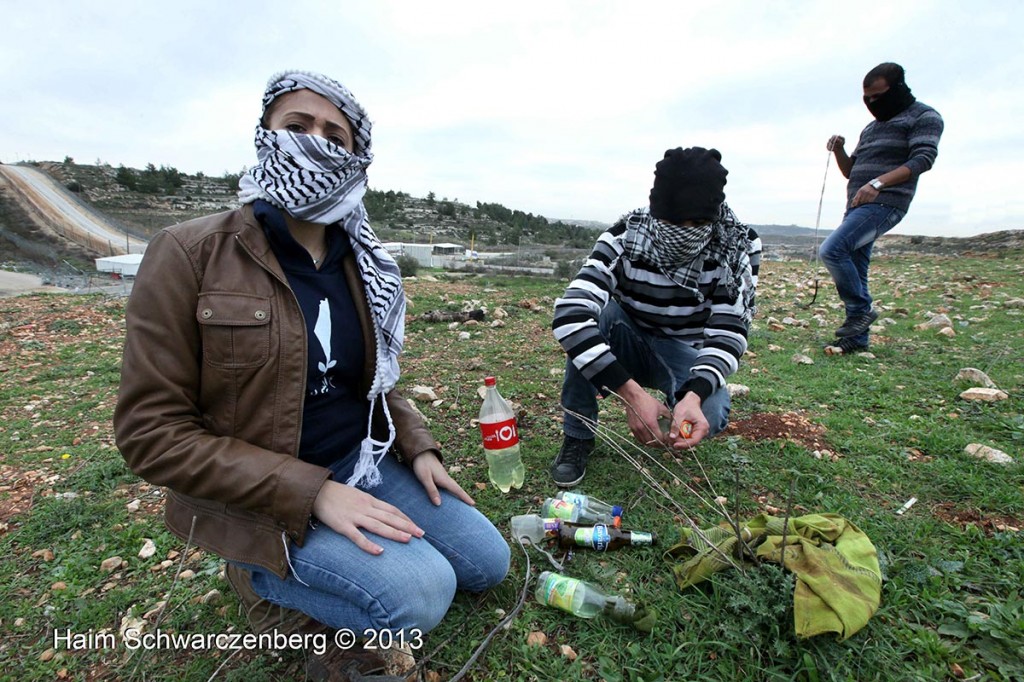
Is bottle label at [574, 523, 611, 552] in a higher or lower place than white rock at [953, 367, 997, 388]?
lower

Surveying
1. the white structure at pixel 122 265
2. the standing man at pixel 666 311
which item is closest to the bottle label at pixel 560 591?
the standing man at pixel 666 311

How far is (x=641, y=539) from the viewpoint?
6.31 ft

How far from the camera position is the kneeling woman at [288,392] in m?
1.30

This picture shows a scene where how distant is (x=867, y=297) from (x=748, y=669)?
3920 mm

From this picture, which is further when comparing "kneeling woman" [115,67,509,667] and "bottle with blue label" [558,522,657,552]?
"bottle with blue label" [558,522,657,552]

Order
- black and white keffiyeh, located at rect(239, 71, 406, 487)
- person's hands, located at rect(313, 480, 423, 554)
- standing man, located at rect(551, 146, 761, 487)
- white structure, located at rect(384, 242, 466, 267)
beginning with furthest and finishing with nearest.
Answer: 1. white structure, located at rect(384, 242, 466, 267)
2. standing man, located at rect(551, 146, 761, 487)
3. black and white keffiyeh, located at rect(239, 71, 406, 487)
4. person's hands, located at rect(313, 480, 423, 554)

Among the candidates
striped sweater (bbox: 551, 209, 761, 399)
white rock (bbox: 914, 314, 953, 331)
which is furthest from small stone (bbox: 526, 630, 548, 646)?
white rock (bbox: 914, 314, 953, 331)

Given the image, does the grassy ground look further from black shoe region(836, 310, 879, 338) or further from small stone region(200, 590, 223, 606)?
black shoe region(836, 310, 879, 338)

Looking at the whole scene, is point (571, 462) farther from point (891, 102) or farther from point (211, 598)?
point (891, 102)

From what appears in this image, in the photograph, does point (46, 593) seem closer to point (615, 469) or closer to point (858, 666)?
point (615, 469)

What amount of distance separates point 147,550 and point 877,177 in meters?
5.35

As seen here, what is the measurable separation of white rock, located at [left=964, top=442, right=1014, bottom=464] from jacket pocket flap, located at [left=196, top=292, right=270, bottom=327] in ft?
10.2

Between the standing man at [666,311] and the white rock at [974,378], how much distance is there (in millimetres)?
2032

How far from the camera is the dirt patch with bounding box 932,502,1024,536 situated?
1.87 meters
